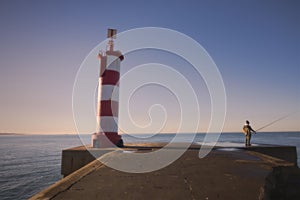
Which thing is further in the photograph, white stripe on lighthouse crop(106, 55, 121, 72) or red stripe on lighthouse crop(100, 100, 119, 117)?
white stripe on lighthouse crop(106, 55, 121, 72)

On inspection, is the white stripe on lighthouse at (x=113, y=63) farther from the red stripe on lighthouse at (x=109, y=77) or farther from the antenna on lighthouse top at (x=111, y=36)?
the antenna on lighthouse top at (x=111, y=36)

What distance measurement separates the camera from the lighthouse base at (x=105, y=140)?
11133mm

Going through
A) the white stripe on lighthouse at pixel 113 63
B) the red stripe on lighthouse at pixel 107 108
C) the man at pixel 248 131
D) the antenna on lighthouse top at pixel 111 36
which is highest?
the antenna on lighthouse top at pixel 111 36

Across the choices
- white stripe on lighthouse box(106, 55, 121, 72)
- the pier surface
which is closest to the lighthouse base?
white stripe on lighthouse box(106, 55, 121, 72)

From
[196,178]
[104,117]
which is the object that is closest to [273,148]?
[196,178]

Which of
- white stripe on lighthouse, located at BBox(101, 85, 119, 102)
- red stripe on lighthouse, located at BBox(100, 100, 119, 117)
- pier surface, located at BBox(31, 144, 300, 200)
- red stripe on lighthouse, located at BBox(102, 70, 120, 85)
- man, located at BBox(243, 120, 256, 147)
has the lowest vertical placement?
pier surface, located at BBox(31, 144, 300, 200)

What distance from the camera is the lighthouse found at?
11336mm

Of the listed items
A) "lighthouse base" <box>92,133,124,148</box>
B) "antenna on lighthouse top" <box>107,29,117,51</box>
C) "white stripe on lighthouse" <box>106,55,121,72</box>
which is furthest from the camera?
"antenna on lighthouse top" <box>107,29,117,51</box>

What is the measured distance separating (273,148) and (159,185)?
8.92m

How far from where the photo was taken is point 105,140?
11.3m

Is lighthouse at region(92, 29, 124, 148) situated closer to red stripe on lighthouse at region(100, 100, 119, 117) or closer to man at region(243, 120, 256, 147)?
red stripe on lighthouse at region(100, 100, 119, 117)

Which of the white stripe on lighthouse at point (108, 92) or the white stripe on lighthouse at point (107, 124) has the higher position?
the white stripe on lighthouse at point (108, 92)

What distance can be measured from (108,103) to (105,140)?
2019mm

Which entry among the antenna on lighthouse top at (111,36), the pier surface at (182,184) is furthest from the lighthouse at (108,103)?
the pier surface at (182,184)
